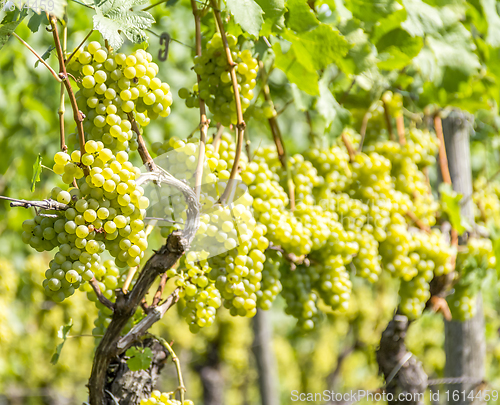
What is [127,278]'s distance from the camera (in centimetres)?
83

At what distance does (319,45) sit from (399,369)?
1043 mm

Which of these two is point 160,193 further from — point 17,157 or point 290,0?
point 17,157

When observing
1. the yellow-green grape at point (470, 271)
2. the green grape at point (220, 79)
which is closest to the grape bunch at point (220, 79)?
the green grape at point (220, 79)

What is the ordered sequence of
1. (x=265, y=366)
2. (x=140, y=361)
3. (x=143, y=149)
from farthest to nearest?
(x=265, y=366) → (x=140, y=361) → (x=143, y=149)

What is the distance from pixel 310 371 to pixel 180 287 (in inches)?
205

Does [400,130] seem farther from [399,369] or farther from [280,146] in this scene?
[399,369]

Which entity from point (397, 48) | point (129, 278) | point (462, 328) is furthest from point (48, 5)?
point (462, 328)

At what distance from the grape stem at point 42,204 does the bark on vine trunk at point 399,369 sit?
111 centimetres

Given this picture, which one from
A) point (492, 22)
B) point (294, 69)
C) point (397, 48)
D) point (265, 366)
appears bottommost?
point (265, 366)

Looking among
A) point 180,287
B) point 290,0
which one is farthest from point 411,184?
point 180,287

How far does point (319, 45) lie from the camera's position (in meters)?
0.85

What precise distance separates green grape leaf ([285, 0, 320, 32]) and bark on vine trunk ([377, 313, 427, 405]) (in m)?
0.93

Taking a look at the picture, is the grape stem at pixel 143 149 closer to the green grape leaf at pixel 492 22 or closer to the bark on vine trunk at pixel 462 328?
the green grape leaf at pixel 492 22

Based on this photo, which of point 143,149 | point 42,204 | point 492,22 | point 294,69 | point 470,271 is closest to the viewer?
point 42,204
